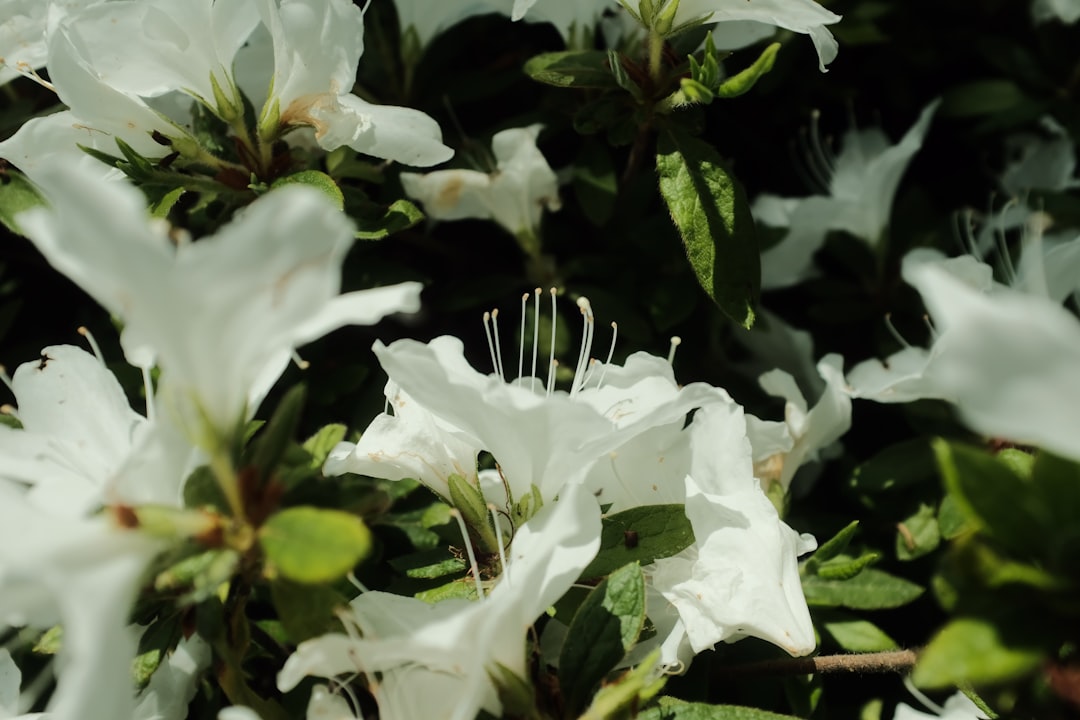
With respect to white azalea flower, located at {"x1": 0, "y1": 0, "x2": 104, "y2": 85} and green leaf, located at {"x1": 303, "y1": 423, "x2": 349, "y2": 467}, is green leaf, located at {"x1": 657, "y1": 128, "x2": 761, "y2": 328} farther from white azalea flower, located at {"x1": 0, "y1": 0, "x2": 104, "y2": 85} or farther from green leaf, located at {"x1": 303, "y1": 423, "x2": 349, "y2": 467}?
white azalea flower, located at {"x1": 0, "y1": 0, "x2": 104, "y2": 85}

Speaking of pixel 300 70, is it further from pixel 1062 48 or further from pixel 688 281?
pixel 1062 48

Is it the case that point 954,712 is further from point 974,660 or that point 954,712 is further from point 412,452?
point 412,452

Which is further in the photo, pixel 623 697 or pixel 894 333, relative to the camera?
pixel 894 333

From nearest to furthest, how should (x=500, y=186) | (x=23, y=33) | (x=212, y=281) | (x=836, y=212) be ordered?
(x=212, y=281)
(x=23, y=33)
(x=500, y=186)
(x=836, y=212)

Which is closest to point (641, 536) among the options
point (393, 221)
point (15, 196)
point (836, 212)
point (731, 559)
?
point (731, 559)

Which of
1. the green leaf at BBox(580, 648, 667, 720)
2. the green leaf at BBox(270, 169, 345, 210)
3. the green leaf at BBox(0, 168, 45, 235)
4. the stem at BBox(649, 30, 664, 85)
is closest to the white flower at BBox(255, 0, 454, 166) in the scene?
the green leaf at BBox(270, 169, 345, 210)

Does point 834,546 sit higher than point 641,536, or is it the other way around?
point 641,536

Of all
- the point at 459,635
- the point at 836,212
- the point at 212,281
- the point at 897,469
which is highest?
the point at 212,281
